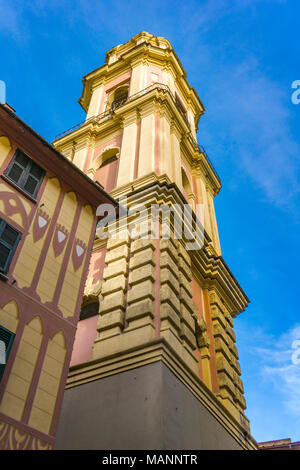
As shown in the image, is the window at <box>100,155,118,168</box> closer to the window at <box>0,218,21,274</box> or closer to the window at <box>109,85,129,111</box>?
the window at <box>109,85,129,111</box>

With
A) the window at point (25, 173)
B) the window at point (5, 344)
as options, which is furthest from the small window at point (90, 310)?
the window at point (5, 344)

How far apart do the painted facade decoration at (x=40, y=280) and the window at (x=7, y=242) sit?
7cm

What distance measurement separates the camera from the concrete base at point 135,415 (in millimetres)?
9383

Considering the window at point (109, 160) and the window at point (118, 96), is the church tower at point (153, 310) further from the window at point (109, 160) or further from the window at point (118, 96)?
the window at point (118, 96)

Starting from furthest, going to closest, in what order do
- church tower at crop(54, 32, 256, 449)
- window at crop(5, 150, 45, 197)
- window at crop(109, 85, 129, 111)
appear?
window at crop(109, 85, 129, 111)
window at crop(5, 150, 45, 197)
church tower at crop(54, 32, 256, 449)

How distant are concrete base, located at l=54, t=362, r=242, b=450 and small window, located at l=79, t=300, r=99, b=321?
3.32 meters

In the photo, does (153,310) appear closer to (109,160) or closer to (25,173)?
(25,173)

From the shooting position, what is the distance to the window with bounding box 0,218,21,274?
927 cm

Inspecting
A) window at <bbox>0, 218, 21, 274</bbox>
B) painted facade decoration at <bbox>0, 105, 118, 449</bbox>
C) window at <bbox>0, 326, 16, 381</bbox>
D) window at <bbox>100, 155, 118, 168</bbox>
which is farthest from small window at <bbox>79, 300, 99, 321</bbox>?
window at <bbox>100, 155, 118, 168</bbox>

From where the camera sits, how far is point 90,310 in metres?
14.6

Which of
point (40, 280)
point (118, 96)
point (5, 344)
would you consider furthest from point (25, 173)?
point (118, 96)

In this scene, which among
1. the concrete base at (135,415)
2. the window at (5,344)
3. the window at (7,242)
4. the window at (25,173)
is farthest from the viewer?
the window at (25,173)

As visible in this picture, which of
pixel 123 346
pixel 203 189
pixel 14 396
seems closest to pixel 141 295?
pixel 123 346
